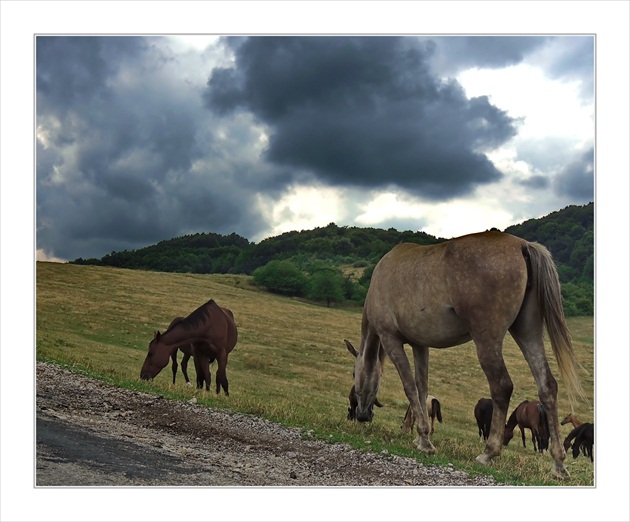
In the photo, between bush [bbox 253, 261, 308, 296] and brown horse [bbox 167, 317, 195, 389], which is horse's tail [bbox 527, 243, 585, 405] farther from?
brown horse [bbox 167, 317, 195, 389]

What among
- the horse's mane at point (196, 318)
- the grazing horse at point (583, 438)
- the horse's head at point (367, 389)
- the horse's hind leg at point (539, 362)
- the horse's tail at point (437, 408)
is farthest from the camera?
the horse's mane at point (196, 318)

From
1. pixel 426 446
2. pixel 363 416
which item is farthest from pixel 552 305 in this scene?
pixel 363 416

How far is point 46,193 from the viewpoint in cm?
1023

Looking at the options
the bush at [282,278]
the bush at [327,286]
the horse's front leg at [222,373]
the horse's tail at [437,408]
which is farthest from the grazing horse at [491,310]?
the bush at [282,278]

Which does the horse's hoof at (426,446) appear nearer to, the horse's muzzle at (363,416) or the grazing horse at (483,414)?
the horse's muzzle at (363,416)

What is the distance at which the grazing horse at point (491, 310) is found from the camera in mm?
7809

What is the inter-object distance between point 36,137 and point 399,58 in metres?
6.22

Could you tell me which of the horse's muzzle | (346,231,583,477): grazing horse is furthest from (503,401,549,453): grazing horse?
the horse's muzzle

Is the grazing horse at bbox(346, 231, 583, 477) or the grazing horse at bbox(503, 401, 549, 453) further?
the grazing horse at bbox(503, 401, 549, 453)

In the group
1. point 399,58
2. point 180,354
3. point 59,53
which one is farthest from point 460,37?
point 180,354

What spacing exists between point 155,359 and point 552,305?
6.98m

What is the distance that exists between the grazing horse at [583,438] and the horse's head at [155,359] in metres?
6.91

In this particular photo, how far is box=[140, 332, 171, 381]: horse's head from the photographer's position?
440 inches

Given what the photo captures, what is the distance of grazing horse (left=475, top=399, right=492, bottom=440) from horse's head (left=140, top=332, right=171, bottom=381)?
5604mm
